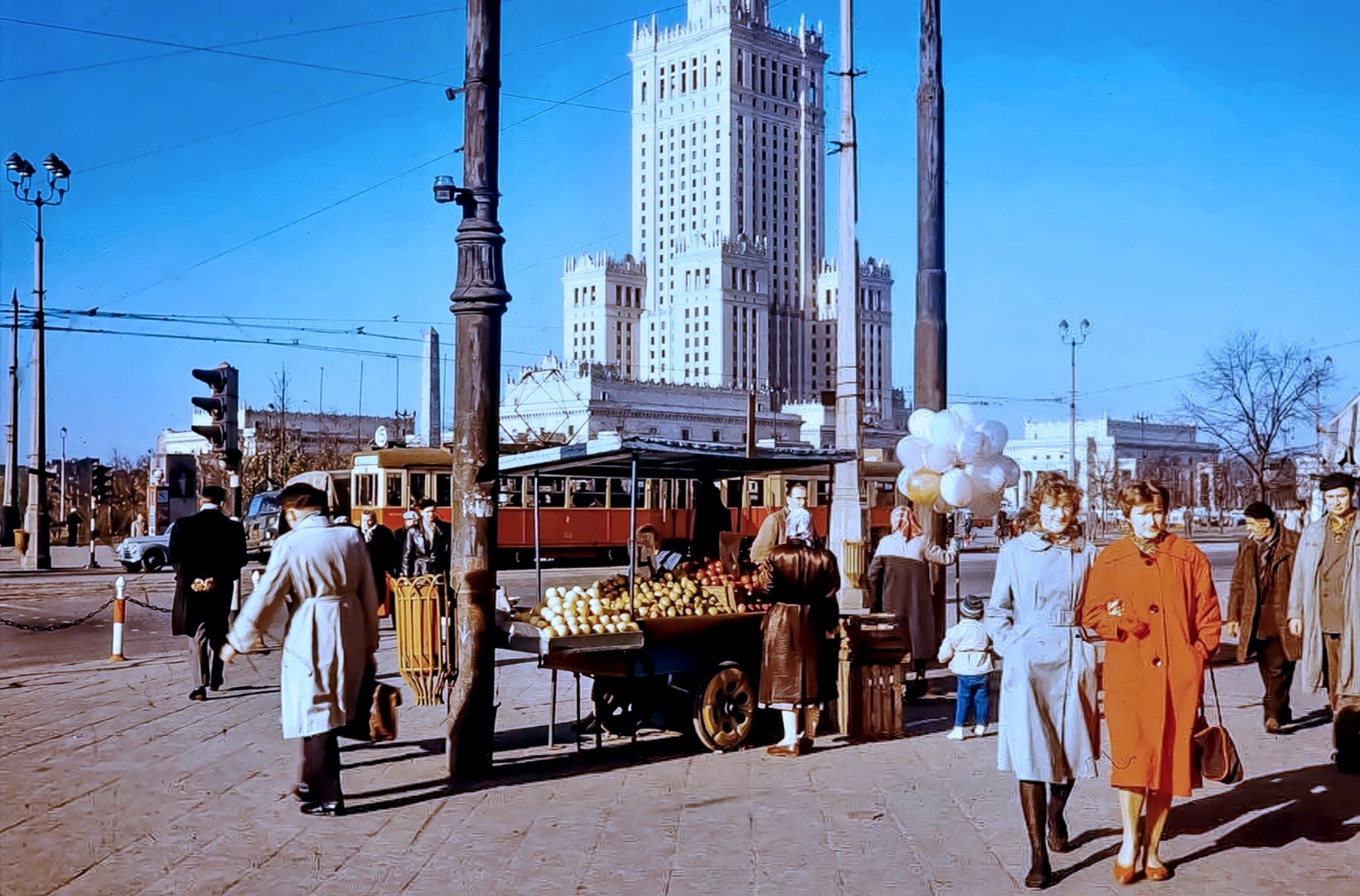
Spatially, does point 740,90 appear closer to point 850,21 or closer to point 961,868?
point 850,21

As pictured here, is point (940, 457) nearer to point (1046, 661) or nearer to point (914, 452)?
point (914, 452)

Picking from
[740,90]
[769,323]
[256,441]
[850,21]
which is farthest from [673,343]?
[850,21]

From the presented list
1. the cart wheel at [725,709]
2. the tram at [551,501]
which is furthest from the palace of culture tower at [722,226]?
the cart wheel at [725,709]

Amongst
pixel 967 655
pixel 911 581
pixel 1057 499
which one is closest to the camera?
pixel 1057 499

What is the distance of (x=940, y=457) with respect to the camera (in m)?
12.9

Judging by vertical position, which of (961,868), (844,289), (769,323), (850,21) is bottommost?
(961,868)

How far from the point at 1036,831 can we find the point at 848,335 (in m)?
15.0

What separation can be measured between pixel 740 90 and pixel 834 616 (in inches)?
4974

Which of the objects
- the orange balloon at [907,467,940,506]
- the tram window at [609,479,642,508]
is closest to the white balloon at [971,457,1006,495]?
the orange balloon at [907,467,940,506]

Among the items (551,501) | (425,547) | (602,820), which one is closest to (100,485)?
(551,501)

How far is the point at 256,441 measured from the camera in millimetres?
63031

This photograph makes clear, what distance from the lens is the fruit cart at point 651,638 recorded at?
29.7 feet

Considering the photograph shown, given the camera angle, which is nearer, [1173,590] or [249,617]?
[1173,590]

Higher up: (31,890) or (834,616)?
(834,616)
